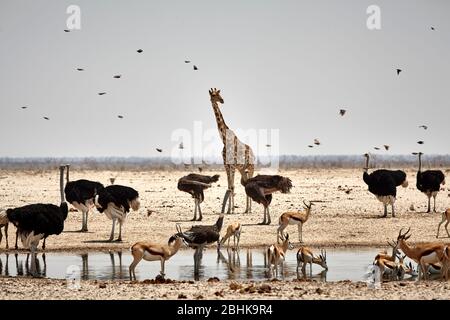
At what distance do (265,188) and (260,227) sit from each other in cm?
145

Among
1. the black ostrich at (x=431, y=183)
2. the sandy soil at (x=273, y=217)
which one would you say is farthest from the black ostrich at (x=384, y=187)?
the black ostrich at (x=431, y=183)

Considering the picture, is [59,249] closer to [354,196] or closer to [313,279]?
[313,279]

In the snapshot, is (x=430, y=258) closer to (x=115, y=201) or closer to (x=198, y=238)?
(x=198, y=238)

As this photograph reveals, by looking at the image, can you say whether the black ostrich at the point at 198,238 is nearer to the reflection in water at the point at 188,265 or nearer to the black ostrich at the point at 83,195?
the reflection in water at the point at 188,265

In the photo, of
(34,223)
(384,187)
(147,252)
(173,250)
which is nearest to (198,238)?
(173,250)

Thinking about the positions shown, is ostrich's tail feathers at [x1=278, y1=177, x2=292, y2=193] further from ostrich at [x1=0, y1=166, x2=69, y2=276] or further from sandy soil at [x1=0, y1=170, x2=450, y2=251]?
ostrich at [x1=0, y1=166, x2=69, y2=276]

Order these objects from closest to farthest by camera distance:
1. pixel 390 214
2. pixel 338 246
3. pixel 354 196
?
pixel 338 246, pixel 390 214, pixel 354 196

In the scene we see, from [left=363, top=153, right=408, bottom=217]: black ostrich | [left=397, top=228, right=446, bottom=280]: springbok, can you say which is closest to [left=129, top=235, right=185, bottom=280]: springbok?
[left=397, top=228, right=446, bottom=280]: springbok

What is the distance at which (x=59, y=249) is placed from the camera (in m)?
22.0

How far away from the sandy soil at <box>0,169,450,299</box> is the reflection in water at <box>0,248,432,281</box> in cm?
130

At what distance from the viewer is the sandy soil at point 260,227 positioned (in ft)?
48.1

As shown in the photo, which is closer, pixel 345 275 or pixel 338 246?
pixel 345 275
